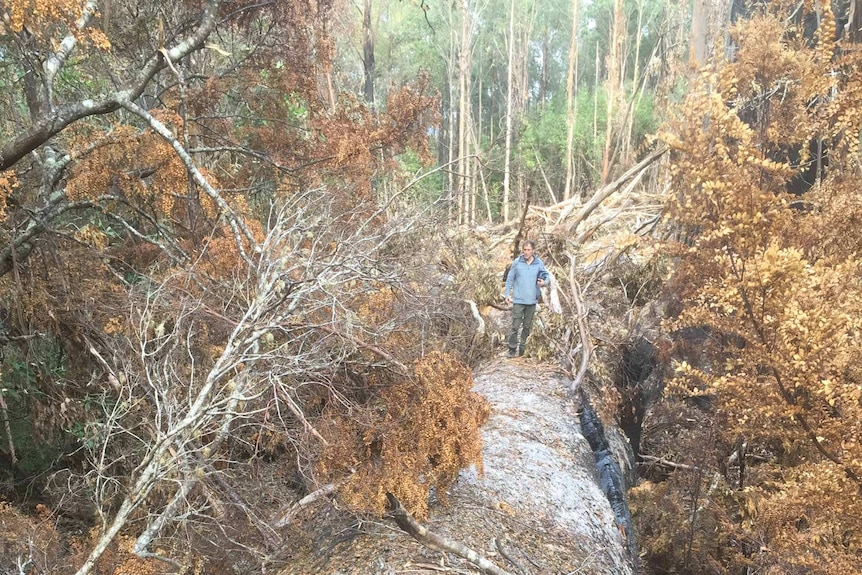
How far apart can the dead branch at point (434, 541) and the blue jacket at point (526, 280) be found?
385cm

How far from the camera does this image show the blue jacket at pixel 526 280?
6.44 m

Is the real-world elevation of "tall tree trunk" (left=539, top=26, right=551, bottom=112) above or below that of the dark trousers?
above

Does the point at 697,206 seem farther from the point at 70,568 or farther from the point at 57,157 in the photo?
the point at 57,157

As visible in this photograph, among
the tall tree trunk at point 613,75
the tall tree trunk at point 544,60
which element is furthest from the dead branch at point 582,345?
the tall tree trunk at point 544,60

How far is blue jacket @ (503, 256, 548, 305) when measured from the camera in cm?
644

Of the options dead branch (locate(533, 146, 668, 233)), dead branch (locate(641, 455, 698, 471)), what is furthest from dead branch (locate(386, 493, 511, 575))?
dead branch (locate(533, 146, 668, 233))

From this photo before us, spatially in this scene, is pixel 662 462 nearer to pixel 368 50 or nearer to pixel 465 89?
pixel 368 50

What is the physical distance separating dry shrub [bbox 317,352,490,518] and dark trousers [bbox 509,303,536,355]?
10.5 ft

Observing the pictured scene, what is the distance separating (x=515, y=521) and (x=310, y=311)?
190cm

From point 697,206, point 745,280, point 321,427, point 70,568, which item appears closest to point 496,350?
point 697,206

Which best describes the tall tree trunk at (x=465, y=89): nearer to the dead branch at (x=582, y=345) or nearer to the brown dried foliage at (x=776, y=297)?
the dead branch at (x=582, y=345)

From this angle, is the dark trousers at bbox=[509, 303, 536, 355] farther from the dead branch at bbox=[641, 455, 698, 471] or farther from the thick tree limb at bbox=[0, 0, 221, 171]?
the thick tree limb at bbox=[0, 0, 221, 171]

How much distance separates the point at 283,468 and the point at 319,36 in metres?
5.66

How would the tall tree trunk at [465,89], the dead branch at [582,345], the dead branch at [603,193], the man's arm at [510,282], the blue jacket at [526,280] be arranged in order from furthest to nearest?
the tall tree trunk at [465,89]
the dead branch at [603,193]
the man's arm at [510,282]
the blue jacket at [526,280]
the dead branch at [582,345]
